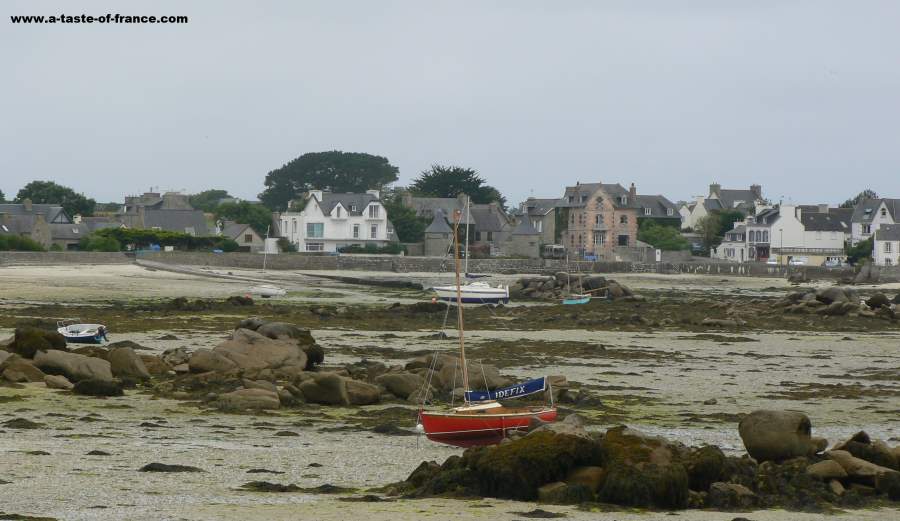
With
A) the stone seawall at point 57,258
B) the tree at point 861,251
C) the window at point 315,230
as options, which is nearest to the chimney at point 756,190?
the tree at point 861,251

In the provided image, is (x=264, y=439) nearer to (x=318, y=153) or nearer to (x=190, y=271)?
(x=190, y=271)

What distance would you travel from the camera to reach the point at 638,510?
13.6 metres

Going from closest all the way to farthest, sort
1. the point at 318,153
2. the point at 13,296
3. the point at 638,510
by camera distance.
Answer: the point at 638,510 → the point at 13,296 → the point at 318,153

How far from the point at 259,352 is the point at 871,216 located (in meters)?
104

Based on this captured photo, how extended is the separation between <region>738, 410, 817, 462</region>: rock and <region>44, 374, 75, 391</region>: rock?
12.4 meters

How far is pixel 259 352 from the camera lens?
25922 millimetres

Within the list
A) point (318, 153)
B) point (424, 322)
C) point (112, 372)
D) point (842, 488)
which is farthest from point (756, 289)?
point (318, 153)

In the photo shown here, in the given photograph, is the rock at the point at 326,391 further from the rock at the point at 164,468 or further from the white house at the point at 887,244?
the white house at the point at 887,244

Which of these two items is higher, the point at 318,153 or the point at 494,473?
the point at 318,153

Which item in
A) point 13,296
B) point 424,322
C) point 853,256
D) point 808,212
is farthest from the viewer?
point 808,212

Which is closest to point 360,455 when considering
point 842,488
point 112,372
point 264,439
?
point 264,439

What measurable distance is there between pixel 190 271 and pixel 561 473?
6532 cm

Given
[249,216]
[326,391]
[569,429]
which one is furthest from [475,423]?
[249,216]

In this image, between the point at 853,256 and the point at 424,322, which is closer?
the point at 424,322
